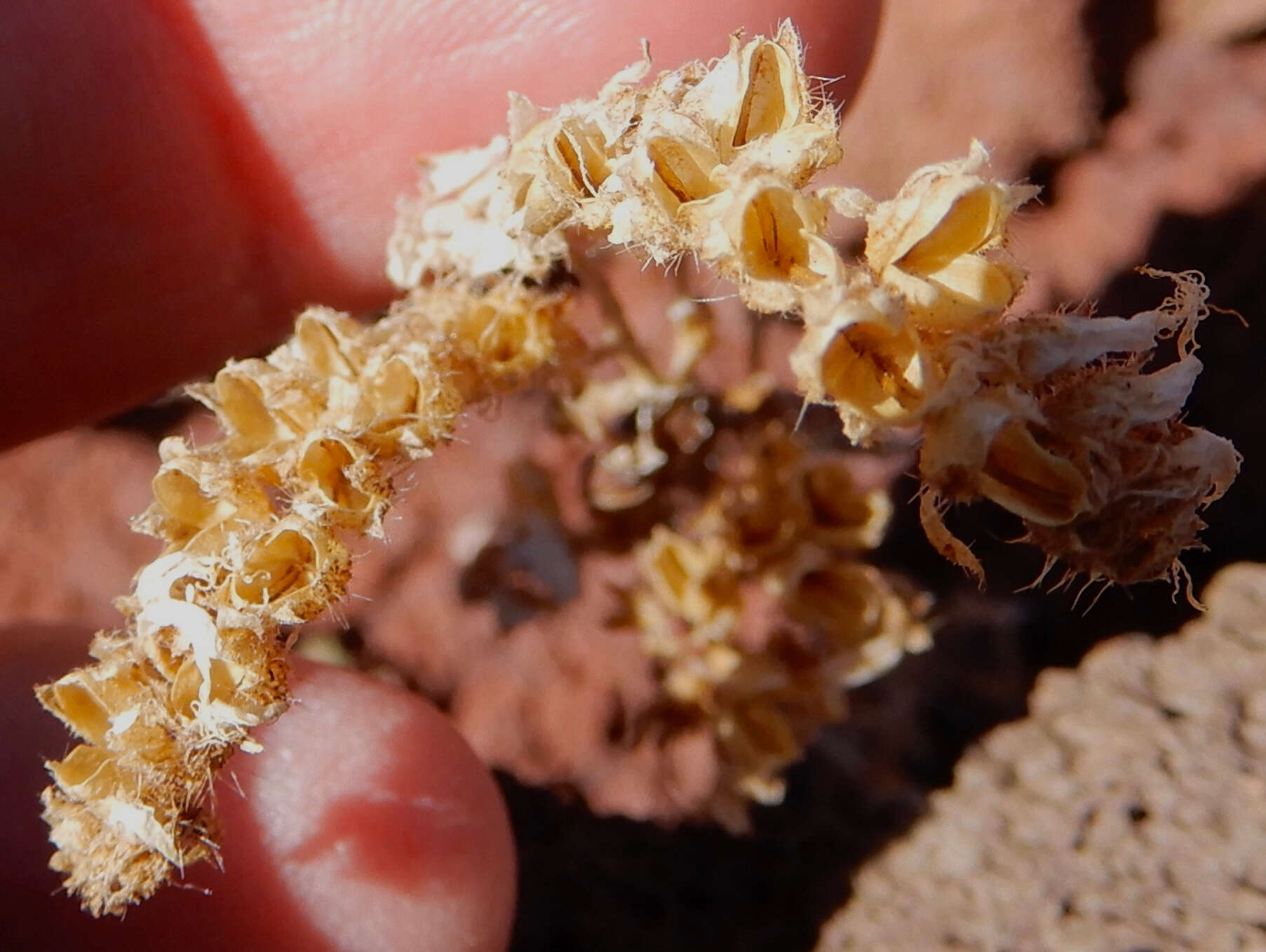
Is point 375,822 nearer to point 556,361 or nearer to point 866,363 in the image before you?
point 556,361

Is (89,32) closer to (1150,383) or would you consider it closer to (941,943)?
(1150,383)

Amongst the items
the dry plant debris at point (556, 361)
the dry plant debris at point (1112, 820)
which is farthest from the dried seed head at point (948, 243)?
the dry plant debris at point (1112, 820)

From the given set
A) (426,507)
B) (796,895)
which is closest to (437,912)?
(796,895)

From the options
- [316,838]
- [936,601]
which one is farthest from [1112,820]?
[316,838]

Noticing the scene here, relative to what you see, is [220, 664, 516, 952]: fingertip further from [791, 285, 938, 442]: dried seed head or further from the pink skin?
[791, 285, 938, 442]: dried seed head

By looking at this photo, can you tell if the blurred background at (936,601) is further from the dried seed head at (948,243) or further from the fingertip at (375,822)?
the dried seed head at (948,243)

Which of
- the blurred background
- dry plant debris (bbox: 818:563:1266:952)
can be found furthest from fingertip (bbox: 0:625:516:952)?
dry plant debris (bbox: 818:563:1266:952)
